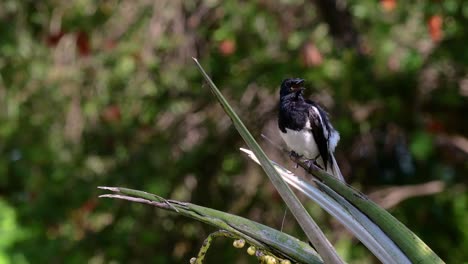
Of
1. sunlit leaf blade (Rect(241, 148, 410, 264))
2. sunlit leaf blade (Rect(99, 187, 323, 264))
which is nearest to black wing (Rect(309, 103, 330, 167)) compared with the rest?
sunlit leaf blade (Rect(241, 148, 410, 264))

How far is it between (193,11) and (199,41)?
0.77ft

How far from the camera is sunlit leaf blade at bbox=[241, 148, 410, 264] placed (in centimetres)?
149

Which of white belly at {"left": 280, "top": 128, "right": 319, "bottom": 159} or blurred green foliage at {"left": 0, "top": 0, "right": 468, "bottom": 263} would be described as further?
blurred green foliage at {"left": 0, "top": 0, "right": 468, "bottom": 263}

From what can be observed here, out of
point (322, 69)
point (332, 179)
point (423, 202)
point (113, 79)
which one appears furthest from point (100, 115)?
point (332, 179)

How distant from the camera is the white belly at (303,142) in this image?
10.0 ft

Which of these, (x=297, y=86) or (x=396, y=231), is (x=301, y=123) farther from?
(x=396, y=231)

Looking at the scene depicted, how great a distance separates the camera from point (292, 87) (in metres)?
3.05

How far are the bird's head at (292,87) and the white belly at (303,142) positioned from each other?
0.13m

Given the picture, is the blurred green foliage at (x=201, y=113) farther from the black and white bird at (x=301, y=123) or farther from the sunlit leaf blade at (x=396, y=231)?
the sunlit leaf blade at (x=396, y=231)

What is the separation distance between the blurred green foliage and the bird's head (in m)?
1.11

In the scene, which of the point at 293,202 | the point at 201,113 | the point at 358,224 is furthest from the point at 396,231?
the point at 201,113

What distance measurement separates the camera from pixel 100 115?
5.24m

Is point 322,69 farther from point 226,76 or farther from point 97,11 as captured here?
point 97,11

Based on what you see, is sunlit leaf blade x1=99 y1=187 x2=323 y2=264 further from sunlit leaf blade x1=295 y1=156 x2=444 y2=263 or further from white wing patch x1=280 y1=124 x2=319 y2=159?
white wing patch x1=280 y1=124 x2=319 y2=159
